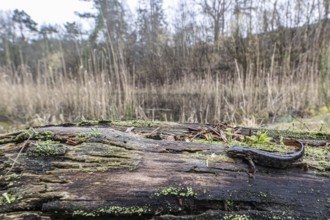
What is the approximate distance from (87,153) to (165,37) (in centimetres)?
1148

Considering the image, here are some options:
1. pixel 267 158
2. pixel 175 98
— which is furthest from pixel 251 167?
pixel 175 98

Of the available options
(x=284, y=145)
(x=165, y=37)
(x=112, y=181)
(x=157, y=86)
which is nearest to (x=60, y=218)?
(x=112, y=181)

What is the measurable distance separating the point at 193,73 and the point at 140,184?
8.61 metres

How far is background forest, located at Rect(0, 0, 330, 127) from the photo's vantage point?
5.42m

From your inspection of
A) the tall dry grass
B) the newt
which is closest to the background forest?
the tall dry grass

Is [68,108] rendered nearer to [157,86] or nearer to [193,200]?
[157,86]

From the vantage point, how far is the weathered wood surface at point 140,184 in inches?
29.7

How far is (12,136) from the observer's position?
0.99m

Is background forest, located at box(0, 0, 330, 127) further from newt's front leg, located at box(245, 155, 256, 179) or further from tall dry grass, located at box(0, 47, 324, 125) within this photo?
newt's front leg, located at box(245, 155, 256, 179)

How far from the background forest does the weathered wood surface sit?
11.8 ft

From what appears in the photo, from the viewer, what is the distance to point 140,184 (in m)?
0.81

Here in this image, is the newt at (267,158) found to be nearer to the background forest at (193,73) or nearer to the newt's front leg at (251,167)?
the newt's front leg at (251,167)

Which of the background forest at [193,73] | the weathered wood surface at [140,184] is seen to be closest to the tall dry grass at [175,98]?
the background forest at [193,73]

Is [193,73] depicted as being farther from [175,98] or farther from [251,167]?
[251,167]
